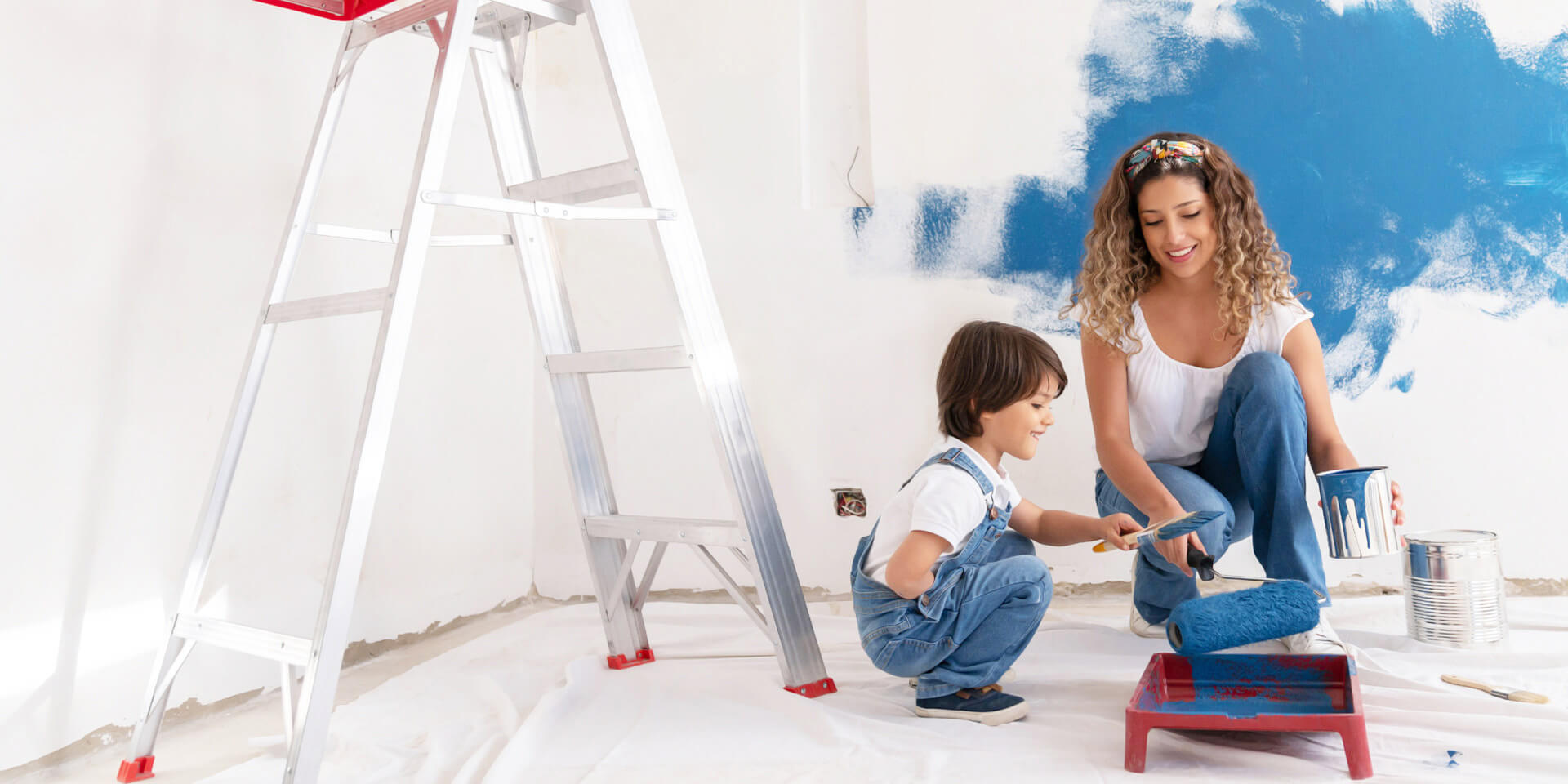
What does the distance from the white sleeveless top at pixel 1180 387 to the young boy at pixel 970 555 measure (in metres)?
0.35

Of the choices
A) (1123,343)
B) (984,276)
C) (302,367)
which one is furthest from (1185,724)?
(302,367)

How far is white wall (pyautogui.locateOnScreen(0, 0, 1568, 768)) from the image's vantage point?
1.49 metres

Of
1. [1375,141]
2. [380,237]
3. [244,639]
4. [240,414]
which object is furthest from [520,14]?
[1375,141]

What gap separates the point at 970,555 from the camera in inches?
62.5

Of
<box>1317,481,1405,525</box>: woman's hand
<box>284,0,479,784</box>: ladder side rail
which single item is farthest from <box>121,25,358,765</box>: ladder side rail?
<box>1317,481,1405,525</box>: woman's hand

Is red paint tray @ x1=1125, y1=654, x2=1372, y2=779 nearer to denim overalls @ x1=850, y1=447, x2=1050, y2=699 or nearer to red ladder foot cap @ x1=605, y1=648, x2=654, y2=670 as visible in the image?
denim overalls @ x1=850, y1=447, x2=1050, y2=699

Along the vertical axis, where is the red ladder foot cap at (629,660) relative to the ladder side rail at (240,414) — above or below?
below

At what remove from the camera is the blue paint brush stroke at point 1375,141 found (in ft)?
7.13

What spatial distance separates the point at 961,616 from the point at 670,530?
0.54 metres

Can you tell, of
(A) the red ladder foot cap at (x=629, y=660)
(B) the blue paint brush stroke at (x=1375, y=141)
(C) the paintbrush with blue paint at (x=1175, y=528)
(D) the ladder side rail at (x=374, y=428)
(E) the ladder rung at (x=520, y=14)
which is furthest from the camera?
(B) the blue paint brush stroke at (x=1375, y=141)

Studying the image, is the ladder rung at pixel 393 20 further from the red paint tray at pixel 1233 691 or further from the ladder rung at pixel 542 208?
the red paint tray at pixel 1233 691

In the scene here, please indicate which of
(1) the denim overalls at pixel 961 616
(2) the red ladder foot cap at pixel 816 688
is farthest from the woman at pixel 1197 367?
(2) the red ladder foot cap at pixel 816 688

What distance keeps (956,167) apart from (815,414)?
67 centimetres

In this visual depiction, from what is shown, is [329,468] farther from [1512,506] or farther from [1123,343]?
[1512,506]
